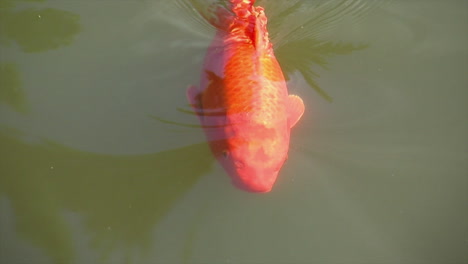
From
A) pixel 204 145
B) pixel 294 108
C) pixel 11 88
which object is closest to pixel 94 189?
pixel 204 145

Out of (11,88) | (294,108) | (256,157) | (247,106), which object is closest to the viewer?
Result: (256,157)

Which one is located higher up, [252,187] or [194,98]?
[194,98]

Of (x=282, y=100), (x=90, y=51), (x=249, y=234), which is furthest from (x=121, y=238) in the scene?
(x=90, y=51)

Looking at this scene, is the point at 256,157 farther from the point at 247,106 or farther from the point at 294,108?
the point at 294,108

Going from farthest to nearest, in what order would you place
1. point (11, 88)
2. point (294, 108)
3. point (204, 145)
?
1. point (11, 88)
2. point (204, 145)
3. point (294, 108)

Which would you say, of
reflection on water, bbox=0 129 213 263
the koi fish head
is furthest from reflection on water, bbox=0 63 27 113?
the koi fish head

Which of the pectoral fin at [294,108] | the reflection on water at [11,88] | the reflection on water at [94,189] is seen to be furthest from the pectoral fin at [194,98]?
the reflection on water at [11,88]
